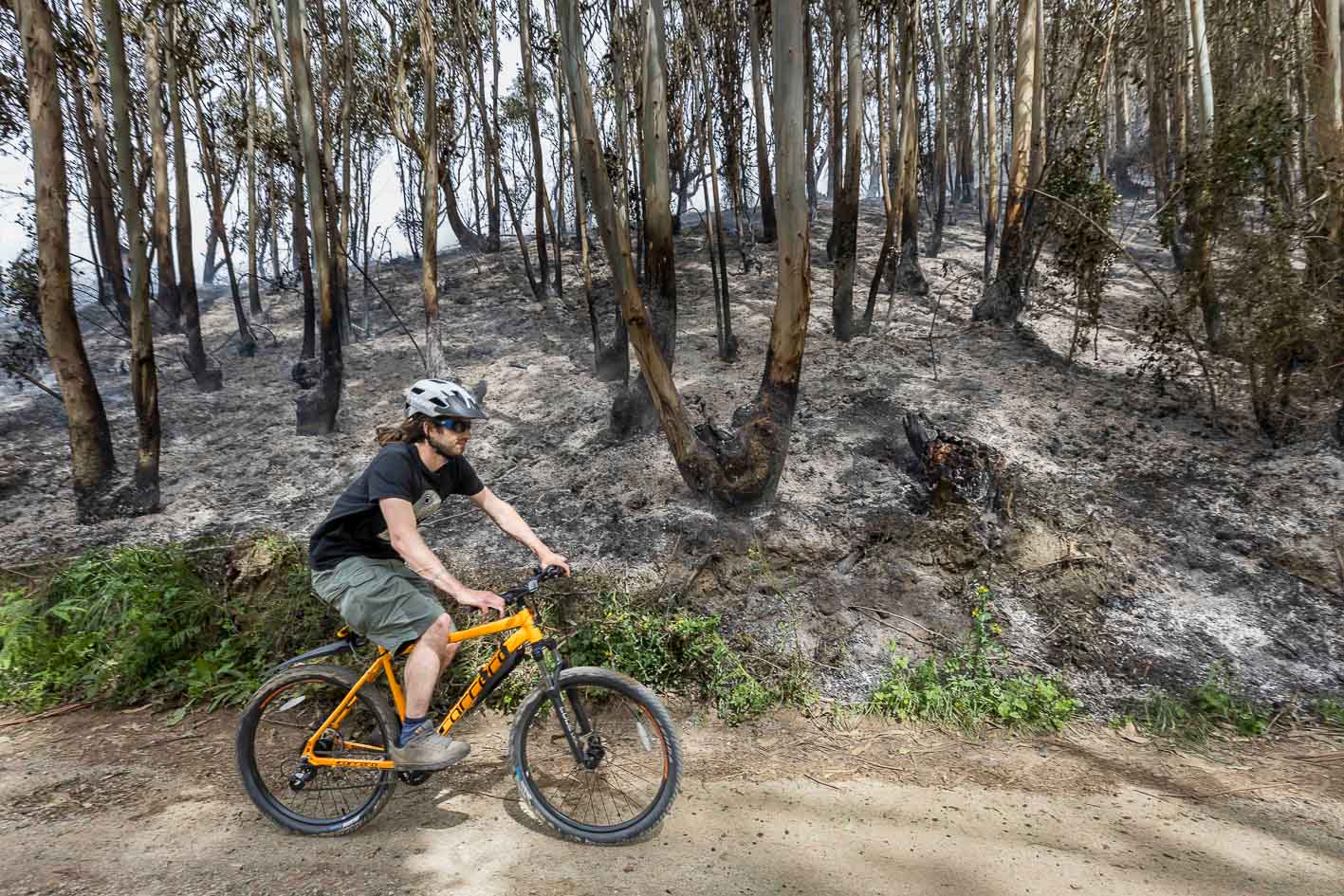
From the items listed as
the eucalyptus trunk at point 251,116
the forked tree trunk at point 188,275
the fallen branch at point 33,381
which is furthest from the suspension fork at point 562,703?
the eucalyptus trunk at point 251,116

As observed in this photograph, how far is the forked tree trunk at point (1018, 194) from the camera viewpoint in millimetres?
7906

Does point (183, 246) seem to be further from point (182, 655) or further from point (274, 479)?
point (182, 655)

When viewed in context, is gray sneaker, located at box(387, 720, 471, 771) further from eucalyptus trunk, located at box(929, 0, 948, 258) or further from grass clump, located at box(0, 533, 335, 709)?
eucalyptus trunk, located at box(929, 0, 948, 258)

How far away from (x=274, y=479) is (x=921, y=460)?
6.66m

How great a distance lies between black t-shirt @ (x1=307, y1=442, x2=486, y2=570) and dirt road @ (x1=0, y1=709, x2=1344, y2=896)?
4.21ft

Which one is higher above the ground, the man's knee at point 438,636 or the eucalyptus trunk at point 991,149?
the eucalyptus trunk at point 991,149

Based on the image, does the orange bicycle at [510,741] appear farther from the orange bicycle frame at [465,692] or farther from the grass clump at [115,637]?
the grass clump at [115,637]

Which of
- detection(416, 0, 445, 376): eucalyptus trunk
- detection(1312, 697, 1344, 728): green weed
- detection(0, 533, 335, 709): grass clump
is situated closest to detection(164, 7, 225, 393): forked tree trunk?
detection(416, 0, 445, 376): eucalyptus trunk

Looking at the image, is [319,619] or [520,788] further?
[319,619]

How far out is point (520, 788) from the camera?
3.11 metres

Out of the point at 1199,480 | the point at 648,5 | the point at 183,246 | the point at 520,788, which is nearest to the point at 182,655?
the point at 520,788

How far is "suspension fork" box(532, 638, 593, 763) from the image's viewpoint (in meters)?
3.06

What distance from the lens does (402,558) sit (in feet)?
9.58

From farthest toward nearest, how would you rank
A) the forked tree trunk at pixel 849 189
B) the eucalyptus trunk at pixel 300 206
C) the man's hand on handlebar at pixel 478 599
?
the eucalyptus trunk at pixel 300 206, the forked tree trunk at pixel 849 189, the man's hand on handlebar at pixel 478 599
